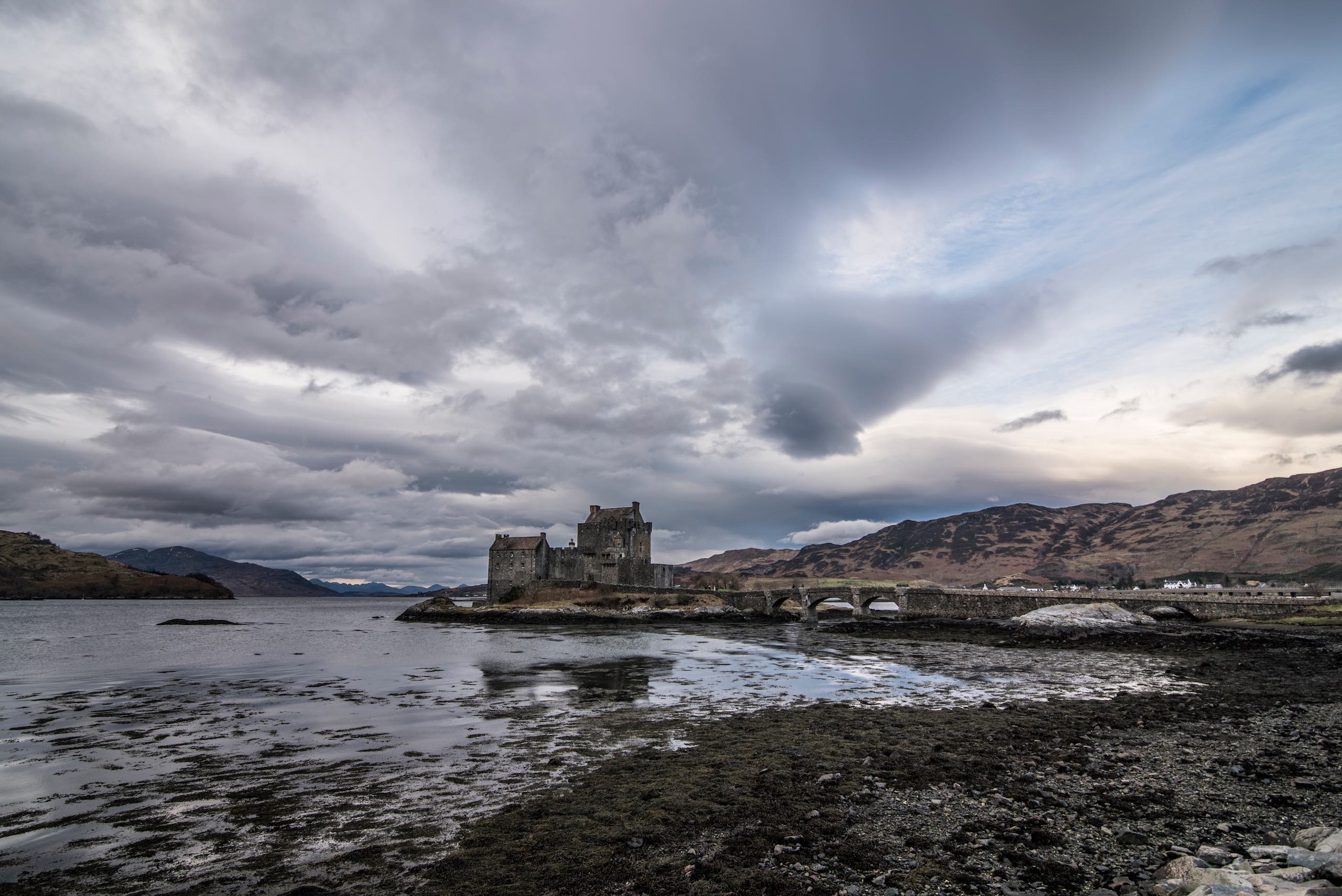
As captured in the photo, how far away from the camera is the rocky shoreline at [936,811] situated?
792cm

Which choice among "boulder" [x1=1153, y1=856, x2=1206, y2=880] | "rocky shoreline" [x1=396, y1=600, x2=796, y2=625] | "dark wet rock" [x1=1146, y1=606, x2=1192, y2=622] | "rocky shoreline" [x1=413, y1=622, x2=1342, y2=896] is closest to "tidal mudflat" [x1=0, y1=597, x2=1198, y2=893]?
"rocky shoreline" [x1=413, y1=622, x2=1342, y2=896]

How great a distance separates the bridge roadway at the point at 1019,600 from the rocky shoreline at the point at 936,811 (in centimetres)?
5196

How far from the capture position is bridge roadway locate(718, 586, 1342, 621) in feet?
190

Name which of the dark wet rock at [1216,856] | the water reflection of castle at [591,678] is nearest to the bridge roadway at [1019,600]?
the water reflection of castle at [591,678]

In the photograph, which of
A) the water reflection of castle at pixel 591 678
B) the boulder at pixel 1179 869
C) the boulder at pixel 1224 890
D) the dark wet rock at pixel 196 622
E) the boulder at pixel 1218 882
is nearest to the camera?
the boulder at pixel 1224 890

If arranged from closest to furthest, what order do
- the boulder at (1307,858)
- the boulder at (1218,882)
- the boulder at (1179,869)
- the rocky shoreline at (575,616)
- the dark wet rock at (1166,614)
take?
the boulder at (1218,882) < the boulder at (1307,858) < the boulder at (1179,869) < the dark wet rock at (1166,614) < the rocky shoreline at (575,616)

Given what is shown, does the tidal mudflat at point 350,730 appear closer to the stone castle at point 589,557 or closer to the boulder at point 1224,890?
the boulder at point 1224,890

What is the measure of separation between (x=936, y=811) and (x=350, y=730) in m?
16.8

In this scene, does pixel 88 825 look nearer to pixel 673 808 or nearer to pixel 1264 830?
pixel 673 808

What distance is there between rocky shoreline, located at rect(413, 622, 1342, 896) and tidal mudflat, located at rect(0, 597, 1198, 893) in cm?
172

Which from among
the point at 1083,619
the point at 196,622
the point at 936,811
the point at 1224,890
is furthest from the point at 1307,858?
the point at 196,622

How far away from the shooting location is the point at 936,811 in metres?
10.6

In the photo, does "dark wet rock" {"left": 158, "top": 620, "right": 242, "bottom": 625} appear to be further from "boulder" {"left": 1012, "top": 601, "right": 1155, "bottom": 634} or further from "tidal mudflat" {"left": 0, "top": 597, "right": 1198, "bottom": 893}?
"boulder" {"left": 1012, "top": 601, "right": 1155, "bottom": 634}

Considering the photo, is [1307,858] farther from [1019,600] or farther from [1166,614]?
[1019,600]
